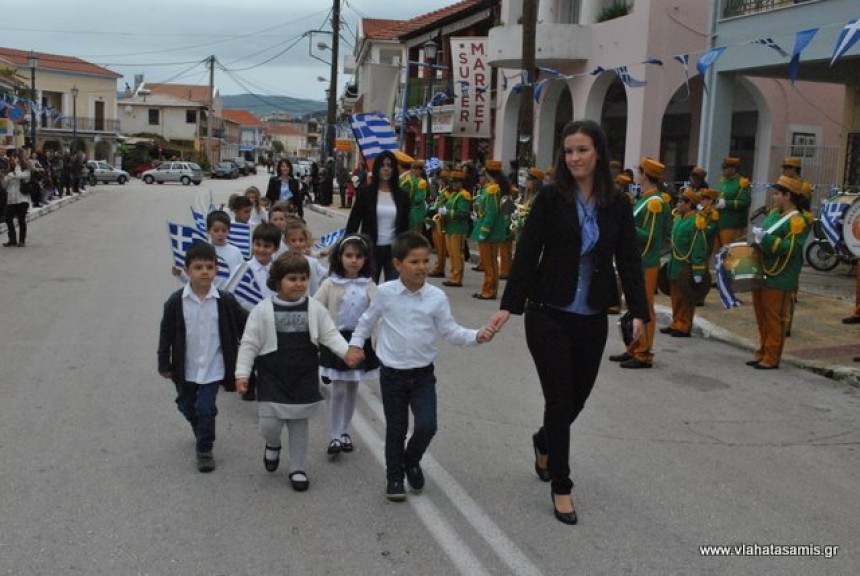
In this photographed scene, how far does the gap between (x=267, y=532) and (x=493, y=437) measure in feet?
6.90

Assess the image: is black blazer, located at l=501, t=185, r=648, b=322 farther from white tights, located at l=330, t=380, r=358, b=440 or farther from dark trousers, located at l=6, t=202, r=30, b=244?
dark trousers, located at l=6, t=202, r=30, b=244

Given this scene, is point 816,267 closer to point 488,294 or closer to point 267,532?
point 488,294

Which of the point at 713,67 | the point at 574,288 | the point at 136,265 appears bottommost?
the point at 136,265

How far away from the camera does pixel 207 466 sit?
5281 millimetres

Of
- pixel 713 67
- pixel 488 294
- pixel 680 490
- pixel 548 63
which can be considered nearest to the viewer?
pixel 680 490

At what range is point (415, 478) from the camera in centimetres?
502

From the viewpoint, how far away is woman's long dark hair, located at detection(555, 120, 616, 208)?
4625 millimetres

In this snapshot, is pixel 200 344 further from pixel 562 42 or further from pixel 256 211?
pixel 562 42

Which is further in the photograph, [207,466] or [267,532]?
[207,466]

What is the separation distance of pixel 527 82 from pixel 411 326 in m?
13.5

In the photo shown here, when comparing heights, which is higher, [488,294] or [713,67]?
[713,67]

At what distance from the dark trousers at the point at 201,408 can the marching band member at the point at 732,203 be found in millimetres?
9027

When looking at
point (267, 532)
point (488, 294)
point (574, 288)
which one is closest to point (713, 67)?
point (488, 294)

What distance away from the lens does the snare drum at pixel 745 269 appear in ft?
28.2
